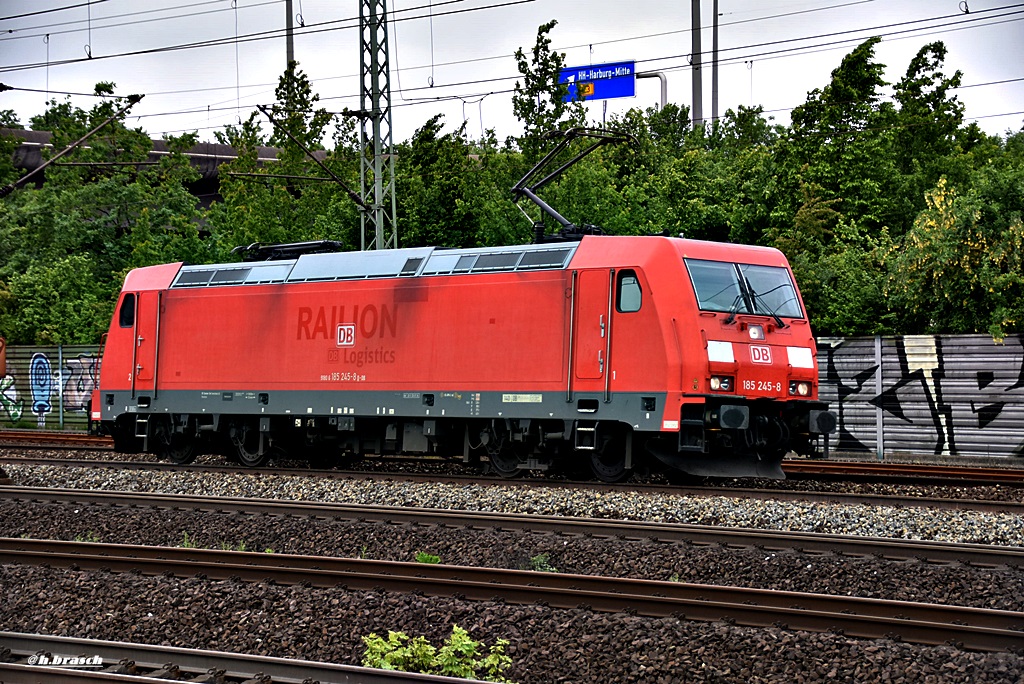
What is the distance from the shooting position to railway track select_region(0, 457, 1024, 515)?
13258mm

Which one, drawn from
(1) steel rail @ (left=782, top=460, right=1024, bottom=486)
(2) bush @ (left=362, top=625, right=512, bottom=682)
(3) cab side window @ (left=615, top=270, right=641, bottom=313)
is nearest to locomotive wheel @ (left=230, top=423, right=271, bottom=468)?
(3) cab side window @ (left=615, top=270, right=641, bottom=313)

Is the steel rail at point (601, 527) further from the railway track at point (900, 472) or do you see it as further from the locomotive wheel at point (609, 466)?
the railway track at point (900, 472)

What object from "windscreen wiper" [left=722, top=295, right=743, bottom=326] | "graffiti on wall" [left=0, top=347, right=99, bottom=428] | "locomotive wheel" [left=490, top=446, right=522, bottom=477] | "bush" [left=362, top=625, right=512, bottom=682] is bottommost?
"bush" [left=362, top=625, right=512, bottom=682]

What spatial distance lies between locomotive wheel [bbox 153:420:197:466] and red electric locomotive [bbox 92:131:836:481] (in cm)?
4

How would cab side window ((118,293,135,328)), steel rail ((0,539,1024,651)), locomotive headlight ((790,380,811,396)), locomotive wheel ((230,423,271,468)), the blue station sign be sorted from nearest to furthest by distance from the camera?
steel rail ((0,539,1024,651)) → locomotive headlight ((790,380,811,396)) → locomotive wheel ((230,423,271,468)) → cab side window ((118,293,135,328)) → the blue station sign

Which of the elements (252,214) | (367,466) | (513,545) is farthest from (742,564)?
(252,214)

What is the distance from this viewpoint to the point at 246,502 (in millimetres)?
13500

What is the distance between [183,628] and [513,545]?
12.3 ft

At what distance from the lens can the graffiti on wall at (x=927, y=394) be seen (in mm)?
19703

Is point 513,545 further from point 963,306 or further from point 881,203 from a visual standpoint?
point 881,203

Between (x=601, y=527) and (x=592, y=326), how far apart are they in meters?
4.26

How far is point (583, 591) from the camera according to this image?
8.55 m

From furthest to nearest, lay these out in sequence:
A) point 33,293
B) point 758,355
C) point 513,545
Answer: point 33,293
point 758,355
point 513,545

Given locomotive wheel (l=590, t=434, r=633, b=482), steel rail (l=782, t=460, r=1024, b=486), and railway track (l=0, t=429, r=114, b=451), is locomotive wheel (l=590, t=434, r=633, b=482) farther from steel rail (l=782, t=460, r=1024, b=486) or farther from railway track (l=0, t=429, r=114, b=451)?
railway track (l=0, t=429, r=114, b=451)
